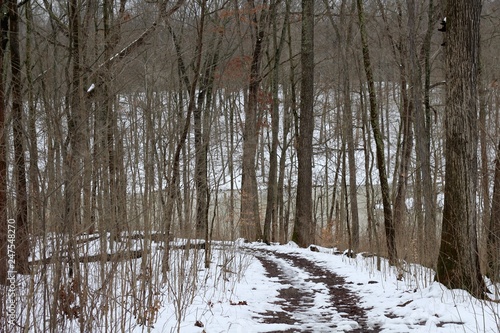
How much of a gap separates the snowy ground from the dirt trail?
18 millimetres

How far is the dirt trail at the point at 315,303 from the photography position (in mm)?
4734

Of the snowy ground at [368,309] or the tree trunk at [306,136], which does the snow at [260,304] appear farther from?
the tree trunk at [306,136]

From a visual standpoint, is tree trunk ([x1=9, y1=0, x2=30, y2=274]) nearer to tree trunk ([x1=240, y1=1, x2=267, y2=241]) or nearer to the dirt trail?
the dirt trail

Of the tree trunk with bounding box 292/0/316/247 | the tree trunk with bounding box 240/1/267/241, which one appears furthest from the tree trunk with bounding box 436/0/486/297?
the tree trunk with bounding box 240/1/267/241

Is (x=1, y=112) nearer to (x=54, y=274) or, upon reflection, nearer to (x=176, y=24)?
(x=54, y=274)

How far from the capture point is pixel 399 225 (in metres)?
6.99

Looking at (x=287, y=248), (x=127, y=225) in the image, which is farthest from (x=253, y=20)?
(x=127, y=225)

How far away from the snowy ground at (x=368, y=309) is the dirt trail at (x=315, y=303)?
2cm

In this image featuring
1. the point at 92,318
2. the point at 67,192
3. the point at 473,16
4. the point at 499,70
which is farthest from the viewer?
the point at 499,70

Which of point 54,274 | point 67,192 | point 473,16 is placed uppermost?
point 473,16

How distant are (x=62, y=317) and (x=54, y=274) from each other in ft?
1.36

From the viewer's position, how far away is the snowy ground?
4.27m

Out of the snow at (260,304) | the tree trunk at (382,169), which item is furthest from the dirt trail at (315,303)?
the tree trunk at (382,169)

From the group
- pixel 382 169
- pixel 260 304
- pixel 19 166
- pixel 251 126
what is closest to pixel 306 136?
pixel 251 126
